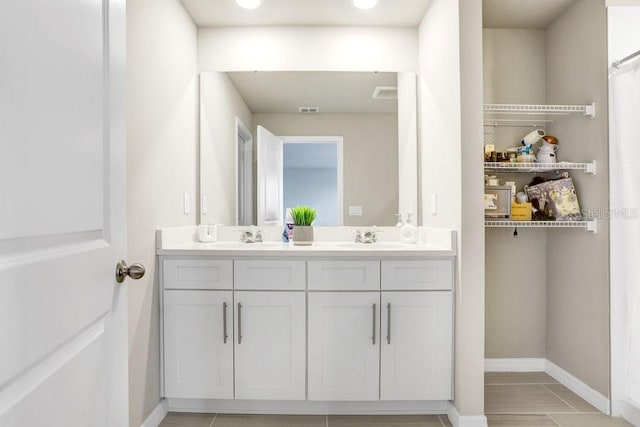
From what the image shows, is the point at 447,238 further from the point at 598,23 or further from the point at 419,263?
the point at 598,23

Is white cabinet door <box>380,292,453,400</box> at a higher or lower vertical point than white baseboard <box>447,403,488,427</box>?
higher

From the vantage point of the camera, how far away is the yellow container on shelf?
2.52 metres

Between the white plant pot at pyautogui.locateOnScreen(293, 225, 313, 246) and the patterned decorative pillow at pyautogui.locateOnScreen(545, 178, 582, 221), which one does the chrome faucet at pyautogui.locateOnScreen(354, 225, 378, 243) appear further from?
the patterned decorative pillow at pyautogui.locateOnScreen(545, 178, 582, 221)

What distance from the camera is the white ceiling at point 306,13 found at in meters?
2.49

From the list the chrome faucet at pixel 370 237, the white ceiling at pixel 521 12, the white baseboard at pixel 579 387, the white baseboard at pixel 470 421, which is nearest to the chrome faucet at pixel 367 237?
the chrome faucet at pixel 370 237

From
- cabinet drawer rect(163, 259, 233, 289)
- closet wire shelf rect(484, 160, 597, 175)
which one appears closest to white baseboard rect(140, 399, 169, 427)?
cabinet drawer rect(163, 259, 233, 289)

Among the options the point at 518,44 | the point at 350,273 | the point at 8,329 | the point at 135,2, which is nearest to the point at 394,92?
the point at 518,44

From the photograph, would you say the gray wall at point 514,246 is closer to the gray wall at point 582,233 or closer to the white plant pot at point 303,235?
the gray wall at point 582,233

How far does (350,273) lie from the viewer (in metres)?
2.16

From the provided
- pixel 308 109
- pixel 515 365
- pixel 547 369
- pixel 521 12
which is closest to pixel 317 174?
pixel 308 109

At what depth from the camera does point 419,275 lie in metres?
2.16

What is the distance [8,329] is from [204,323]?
1556 millimetres

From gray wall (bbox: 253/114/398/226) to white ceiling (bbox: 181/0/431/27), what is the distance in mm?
595

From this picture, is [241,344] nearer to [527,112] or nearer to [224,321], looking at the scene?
[224,321]
